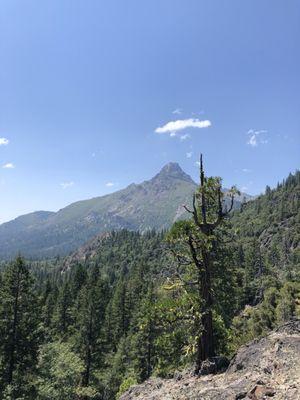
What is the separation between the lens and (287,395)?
9617mm

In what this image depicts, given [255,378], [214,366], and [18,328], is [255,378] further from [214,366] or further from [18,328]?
[18,328]

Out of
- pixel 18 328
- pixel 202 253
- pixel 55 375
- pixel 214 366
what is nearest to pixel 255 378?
pixel 214 366

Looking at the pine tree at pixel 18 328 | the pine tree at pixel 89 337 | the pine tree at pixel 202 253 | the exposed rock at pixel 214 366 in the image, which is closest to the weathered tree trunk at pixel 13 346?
the pine tree at pixel 18 328

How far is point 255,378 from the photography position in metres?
11.2

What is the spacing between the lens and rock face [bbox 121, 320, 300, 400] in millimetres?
10281

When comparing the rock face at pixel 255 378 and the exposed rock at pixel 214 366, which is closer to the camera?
the rock face at pixel 255 378

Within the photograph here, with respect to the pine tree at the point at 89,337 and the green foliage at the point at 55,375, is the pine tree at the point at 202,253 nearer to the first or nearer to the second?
the green foliage at the point at 55,375

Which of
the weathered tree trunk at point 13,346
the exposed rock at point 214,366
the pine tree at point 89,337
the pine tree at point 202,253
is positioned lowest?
the pine tree at point 89,337

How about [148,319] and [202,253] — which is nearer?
[148,319]

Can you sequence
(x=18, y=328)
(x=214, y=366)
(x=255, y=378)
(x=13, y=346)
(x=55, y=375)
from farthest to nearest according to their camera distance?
(x=55, y=375)
(x=18, y=328)
(x=13, y=346)
(x=214, y=366)
(x=255, y=378)

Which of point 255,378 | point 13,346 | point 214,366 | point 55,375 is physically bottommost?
point 55,375

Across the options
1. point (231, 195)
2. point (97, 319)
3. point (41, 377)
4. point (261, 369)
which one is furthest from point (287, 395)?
point (97, 319)

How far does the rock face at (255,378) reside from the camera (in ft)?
33.7

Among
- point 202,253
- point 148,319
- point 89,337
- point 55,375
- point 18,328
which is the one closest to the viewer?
point 148,319
